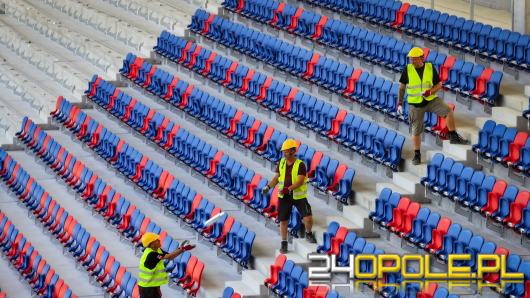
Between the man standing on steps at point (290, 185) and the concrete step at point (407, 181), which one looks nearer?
the man standing on steps at point (290, 185)

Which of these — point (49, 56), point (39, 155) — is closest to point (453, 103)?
point (39, 155)

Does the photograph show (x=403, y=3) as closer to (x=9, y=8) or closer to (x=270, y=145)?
(x=270, y=145)

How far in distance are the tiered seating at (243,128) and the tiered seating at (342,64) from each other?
3.95 ft

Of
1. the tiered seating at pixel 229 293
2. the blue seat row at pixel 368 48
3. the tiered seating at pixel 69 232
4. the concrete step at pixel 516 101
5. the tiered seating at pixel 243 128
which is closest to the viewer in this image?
the tiered seating at pixel 229 293

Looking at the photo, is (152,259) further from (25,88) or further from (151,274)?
(25,88)

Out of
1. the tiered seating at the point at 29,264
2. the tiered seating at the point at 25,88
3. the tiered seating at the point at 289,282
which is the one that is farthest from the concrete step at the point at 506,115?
the tiered seating at the point at 25,88

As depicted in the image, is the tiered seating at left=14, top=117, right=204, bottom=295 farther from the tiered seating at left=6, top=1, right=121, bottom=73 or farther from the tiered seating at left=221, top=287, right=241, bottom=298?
the tiered seating at left=6, top=1, right=121, bottom=73

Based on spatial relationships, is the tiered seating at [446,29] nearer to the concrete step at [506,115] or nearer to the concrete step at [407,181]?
the concrete step at [506,115]

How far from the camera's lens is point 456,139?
15008mm

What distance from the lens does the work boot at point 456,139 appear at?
1496 cm

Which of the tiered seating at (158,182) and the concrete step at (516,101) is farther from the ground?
the concrete step at (516,101)

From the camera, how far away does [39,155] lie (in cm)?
1938

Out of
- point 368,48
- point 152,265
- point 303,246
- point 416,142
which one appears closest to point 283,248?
point 303,246

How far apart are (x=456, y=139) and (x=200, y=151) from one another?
3.61 meters
